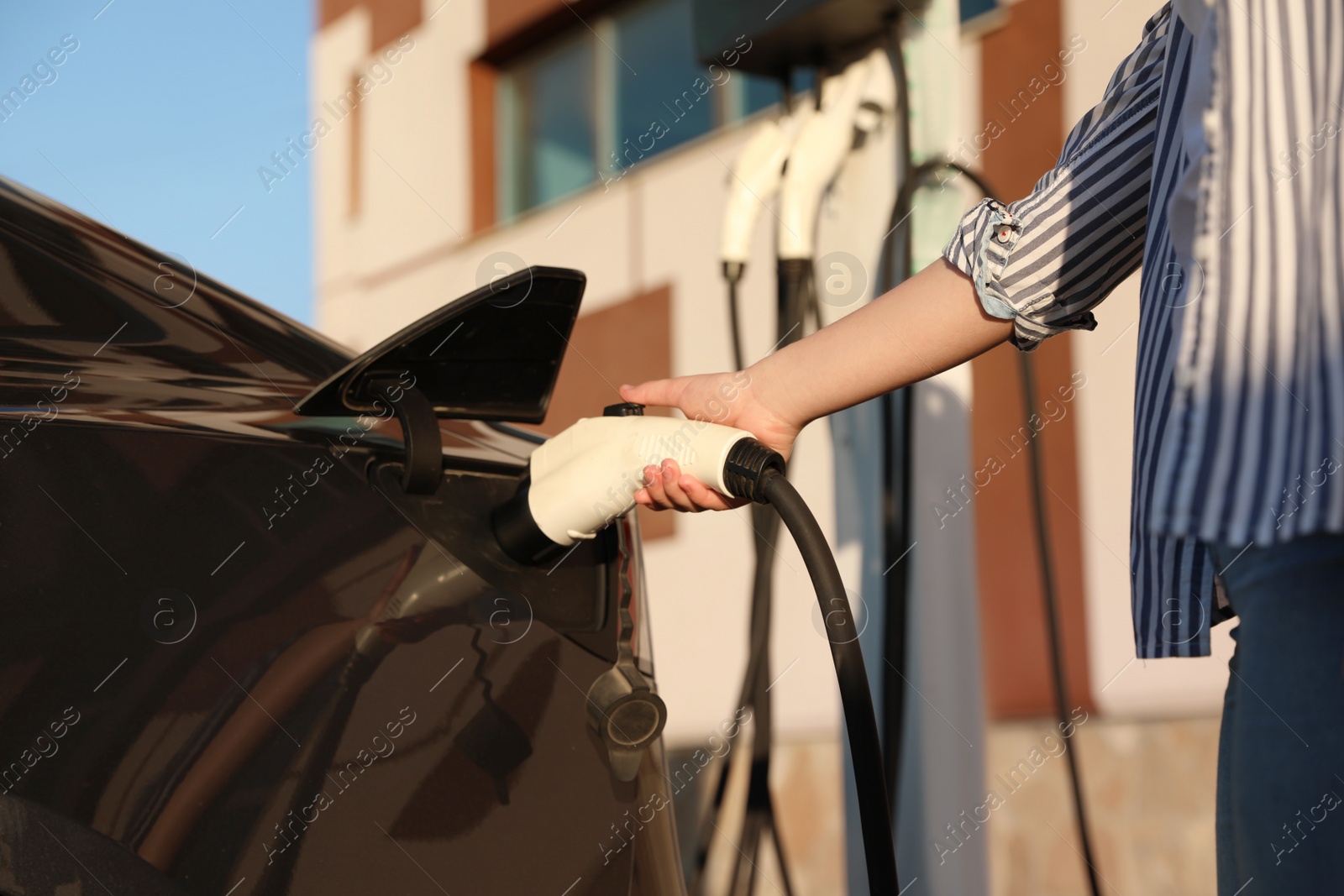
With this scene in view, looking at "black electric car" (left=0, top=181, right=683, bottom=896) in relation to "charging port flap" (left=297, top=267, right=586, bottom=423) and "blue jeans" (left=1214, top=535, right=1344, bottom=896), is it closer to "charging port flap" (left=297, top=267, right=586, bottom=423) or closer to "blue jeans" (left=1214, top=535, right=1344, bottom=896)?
"charging port flap" (left=297, top=267, right=586, bottom=423)

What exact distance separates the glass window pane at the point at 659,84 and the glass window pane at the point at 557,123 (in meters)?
0.27

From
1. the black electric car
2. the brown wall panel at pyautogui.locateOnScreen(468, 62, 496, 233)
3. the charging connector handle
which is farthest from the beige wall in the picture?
the black electric car

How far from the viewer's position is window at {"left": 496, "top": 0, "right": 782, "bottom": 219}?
5.34m

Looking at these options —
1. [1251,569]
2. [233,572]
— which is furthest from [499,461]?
[1251,569]

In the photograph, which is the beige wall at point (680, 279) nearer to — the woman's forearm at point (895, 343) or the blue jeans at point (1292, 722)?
the woman's forearm at point (895, 343)

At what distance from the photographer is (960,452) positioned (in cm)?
203

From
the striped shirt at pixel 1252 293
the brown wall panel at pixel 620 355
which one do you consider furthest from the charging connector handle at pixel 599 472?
the brown wall panel at pixel 620 355

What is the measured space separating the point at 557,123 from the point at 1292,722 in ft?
19.2

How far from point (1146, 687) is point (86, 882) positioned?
3330mm

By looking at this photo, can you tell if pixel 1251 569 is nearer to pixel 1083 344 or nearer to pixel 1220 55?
pixel 1220 55

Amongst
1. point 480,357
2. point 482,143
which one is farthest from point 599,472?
point 482,143

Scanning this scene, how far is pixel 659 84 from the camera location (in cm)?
552

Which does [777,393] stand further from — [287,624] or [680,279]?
[680,279]

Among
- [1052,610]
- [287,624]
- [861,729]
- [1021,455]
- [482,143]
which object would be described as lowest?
[1021,455]
